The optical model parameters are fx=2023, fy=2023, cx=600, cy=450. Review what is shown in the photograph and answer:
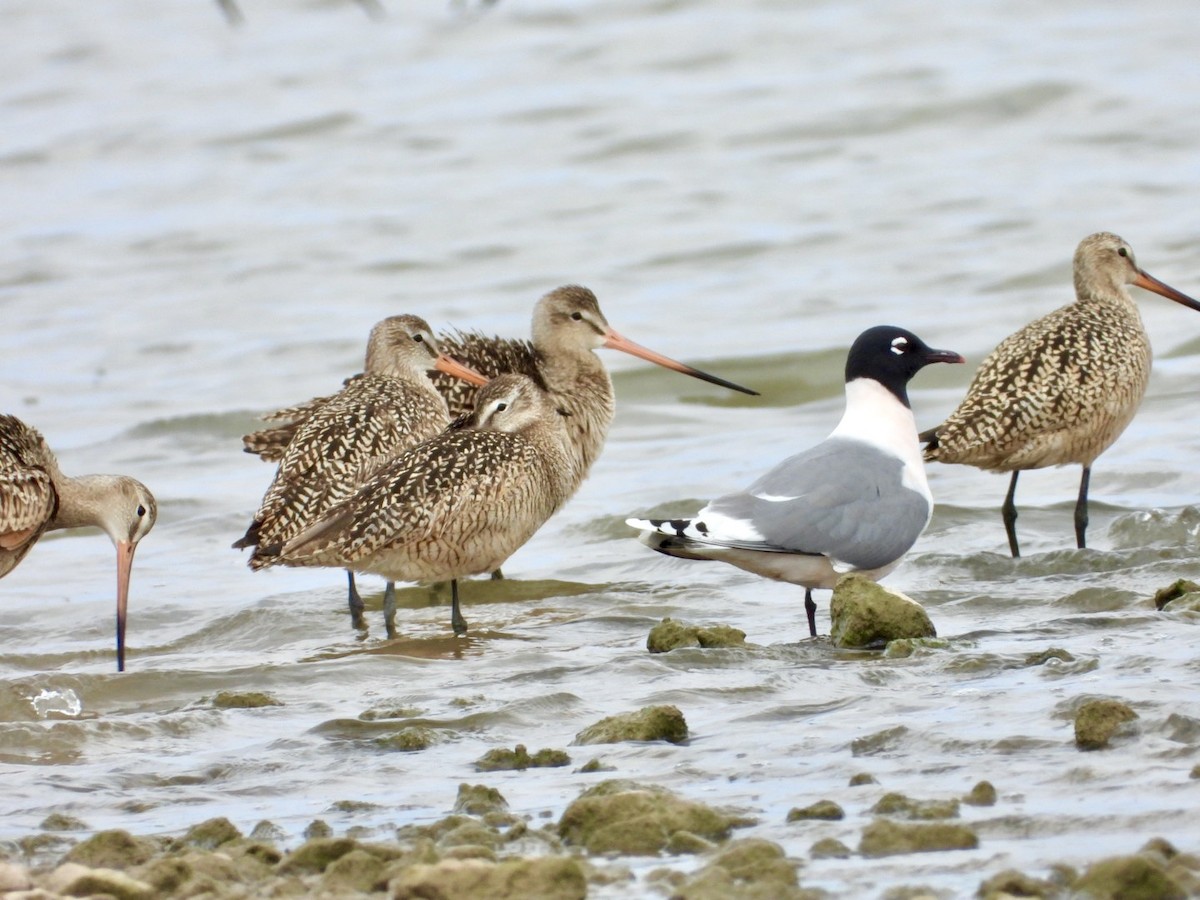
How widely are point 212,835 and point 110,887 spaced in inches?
20.8

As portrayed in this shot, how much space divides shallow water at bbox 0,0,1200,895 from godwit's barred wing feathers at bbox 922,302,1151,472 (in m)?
0.41

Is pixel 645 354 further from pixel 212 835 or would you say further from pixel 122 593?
pixel 212 835

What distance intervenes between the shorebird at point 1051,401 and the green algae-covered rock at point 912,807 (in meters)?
3.82

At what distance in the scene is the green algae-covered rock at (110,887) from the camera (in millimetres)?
4148

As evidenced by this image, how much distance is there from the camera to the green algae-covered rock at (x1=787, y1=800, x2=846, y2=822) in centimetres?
451

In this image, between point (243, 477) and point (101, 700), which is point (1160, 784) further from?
point (243, 477)

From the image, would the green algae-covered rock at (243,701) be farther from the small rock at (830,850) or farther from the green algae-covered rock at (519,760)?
the small rock at (830,850)

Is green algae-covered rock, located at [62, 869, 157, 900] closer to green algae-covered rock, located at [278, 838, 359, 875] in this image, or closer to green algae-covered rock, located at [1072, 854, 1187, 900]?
green algae-covered rock, located at [278, 838, 359, 875]

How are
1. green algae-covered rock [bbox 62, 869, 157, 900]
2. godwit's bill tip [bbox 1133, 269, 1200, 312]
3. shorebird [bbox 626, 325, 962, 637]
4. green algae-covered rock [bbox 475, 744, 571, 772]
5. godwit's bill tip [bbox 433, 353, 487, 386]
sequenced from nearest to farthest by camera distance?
green algae-covered rock [bbox 62, 869, 157, 900], green algae-covered rock [bbox 475, 744, 571, 772], shorebird [bbox 626, 325, 962, 637], godwit's bill tip [bbox 433, 353, 487, 386], godwit's bill tip [bbox 1133, 269, 1200, 312]

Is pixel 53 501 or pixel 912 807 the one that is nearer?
pixel 912 807

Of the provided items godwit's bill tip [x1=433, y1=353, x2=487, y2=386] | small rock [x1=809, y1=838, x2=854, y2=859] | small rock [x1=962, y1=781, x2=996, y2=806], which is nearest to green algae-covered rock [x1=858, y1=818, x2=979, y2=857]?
small rock [x1=809, y1=838, x2=854, y2=859]

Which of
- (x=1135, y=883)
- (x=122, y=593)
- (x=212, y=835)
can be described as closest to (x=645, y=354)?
(x=122, y=593)

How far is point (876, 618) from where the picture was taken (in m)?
6.34

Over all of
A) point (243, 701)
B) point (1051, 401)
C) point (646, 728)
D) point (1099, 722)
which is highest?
point (1051, 401)
